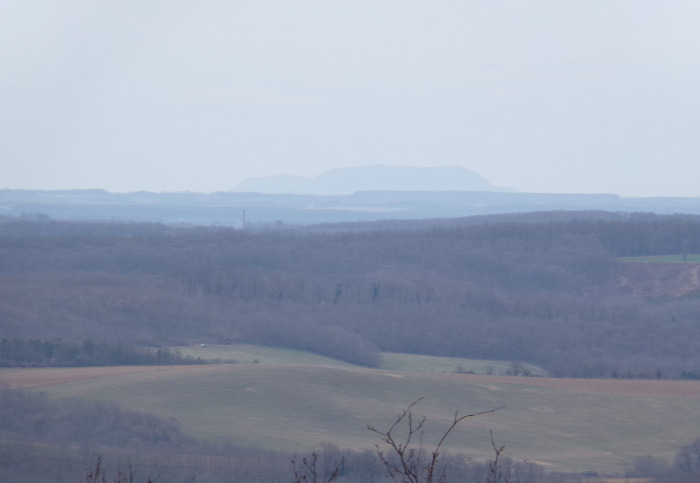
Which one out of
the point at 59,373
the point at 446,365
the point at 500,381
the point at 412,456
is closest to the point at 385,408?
the point at 500,381

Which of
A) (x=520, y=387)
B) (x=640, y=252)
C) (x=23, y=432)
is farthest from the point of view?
(x=640, y=252)

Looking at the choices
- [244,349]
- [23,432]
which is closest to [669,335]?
[244,349]

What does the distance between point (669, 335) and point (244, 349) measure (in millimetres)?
23034

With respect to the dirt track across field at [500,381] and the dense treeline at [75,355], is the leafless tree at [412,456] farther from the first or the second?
the dense treeline at [75,355]

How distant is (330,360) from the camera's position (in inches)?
1730

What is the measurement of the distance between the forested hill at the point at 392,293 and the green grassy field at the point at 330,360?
4.32 feet

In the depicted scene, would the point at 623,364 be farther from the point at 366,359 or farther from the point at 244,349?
the point at 244,349

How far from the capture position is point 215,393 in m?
28.2

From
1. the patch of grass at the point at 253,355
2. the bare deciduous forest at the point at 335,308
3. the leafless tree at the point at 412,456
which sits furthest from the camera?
the patch of grass at the point at 253,355

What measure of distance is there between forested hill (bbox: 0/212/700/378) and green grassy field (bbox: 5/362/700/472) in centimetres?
1017

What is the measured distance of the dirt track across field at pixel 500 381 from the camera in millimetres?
31531

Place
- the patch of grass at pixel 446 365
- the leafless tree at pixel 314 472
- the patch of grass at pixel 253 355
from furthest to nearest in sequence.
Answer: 1. the patch of grass at pixel 446 365
2. the patch of grass at pixel 253 355
3. the leafless tree at pixel 314 472

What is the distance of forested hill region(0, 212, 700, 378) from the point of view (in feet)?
154

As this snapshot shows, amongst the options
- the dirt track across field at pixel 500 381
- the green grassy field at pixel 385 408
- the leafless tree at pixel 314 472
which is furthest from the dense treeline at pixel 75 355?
the leafless tree at pixel 314 472
